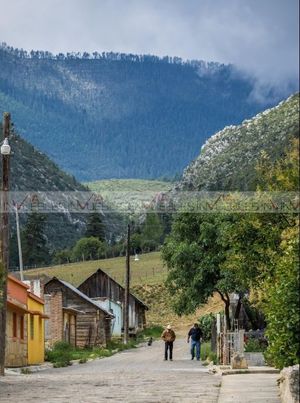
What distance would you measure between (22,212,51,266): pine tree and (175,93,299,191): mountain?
19964mm

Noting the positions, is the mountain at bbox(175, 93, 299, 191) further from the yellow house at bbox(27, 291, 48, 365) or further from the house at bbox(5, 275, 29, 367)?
the house at bbox(5, 275, 29, 367)

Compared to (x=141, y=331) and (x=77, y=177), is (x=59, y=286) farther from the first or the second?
(x=77, y=177)

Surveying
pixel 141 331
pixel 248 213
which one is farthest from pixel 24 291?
pixel 141 331

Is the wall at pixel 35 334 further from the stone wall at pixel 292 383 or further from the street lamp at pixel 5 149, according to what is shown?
the stone wall at pixel 292 383

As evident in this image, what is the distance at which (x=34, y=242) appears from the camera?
5098 inches

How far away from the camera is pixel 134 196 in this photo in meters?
90.6

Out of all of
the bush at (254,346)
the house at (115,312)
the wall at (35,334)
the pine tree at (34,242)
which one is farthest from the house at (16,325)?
the pine tree at (34,242)

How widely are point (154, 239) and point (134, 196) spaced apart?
133 feet

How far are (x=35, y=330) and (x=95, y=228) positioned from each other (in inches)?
4016

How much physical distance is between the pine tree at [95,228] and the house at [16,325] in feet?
337

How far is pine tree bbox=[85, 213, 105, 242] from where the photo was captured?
472ft

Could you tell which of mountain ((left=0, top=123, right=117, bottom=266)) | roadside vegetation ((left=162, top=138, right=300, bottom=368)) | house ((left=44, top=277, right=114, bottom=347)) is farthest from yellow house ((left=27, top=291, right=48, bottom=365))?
mountain ((left=0, top=123, right=117, bottom=266))

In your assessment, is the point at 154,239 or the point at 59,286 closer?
the point at 59,286

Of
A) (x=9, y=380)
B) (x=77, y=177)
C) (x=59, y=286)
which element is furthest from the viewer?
(x=77, y=177)
